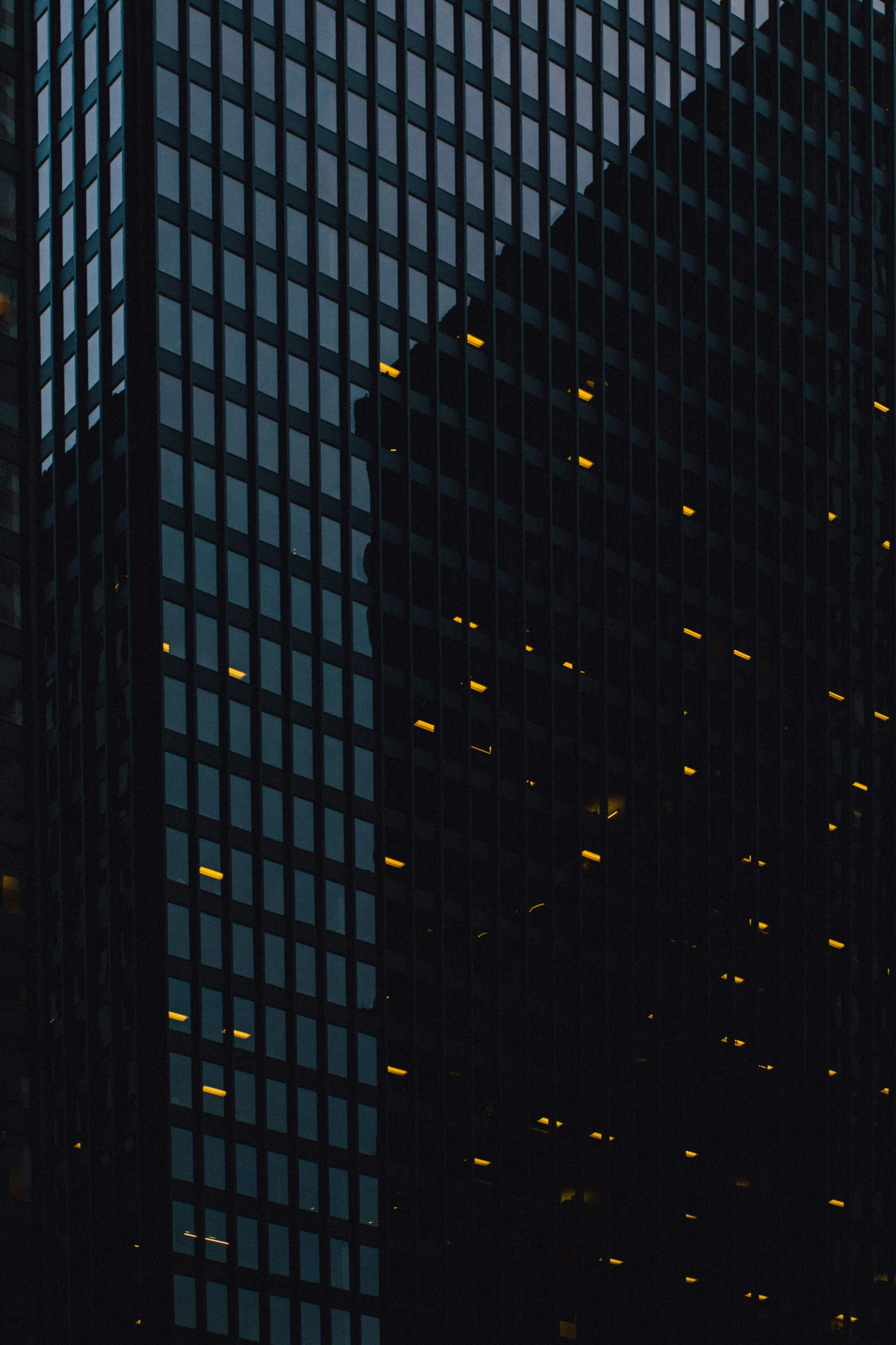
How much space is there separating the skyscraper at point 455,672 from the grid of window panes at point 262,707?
210 mm

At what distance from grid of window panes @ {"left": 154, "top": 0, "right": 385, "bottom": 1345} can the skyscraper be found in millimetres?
210

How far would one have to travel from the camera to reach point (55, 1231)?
2982 inches

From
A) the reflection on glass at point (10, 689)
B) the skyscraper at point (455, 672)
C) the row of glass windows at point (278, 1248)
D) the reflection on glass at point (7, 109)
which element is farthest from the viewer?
the reflection on glass at point (7, 109)

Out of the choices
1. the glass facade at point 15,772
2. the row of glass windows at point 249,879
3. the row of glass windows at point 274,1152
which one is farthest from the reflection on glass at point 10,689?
the row of glass windows at point 274,1152

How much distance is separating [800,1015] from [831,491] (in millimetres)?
29214

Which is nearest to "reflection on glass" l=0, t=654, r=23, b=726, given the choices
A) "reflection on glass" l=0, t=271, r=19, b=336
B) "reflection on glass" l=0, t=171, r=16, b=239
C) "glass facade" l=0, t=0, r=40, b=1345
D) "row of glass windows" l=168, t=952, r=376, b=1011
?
"glass facade" l=0, t=0, r=40, b=1345

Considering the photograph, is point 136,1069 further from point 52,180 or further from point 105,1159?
point 52,180

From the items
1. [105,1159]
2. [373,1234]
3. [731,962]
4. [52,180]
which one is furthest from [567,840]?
[52,180]

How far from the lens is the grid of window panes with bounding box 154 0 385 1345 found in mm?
74750

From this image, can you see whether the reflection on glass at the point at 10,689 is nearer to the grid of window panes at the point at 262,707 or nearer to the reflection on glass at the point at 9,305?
the grid of window panes at the point at 262,707

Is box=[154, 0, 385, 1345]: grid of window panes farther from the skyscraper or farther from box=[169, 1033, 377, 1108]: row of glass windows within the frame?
the skyscraper

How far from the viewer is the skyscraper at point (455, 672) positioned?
76.2m

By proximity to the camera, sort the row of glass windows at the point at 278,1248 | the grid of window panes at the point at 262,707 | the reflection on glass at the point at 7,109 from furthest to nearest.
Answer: the reflection on glass at the point at 7,109 < the grid of window panes at the point at 262,707 < the row of glass windows at the point at 278,1248

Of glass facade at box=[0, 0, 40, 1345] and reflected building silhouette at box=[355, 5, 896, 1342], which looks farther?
reflected building silhouette at box=[355, 5, 896, 1342]
